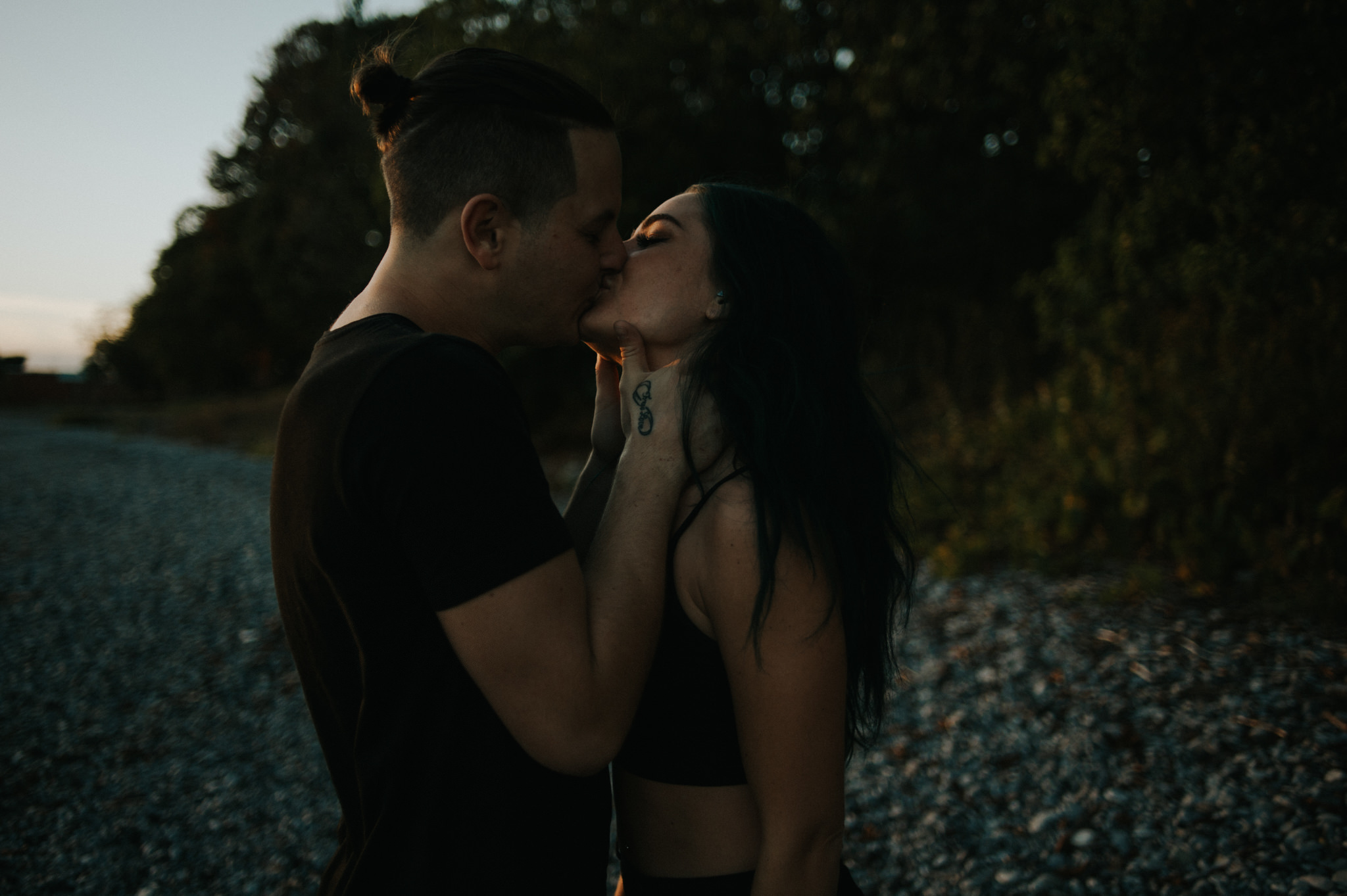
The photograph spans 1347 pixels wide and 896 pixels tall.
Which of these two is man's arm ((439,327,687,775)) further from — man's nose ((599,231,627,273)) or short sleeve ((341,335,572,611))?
man's nose ((599,231,627,273))

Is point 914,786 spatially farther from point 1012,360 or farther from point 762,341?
point 1012,360

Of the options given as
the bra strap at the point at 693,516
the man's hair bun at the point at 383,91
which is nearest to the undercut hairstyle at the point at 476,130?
the man's hair bun at the point at 383,91

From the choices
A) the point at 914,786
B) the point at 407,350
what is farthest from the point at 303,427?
the point at 914,786

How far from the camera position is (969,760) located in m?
4.12

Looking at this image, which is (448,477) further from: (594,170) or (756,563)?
(594,170)

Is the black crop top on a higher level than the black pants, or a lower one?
higher

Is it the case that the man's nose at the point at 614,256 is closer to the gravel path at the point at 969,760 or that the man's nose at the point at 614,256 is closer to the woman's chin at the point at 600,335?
the woman's chin at the point at 600,335

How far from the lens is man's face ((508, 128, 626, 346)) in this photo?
1644 millimetres

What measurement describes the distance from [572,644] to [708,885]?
0.77 meters

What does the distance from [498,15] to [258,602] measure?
38.7 ft

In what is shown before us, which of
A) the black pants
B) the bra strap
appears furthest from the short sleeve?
the black pants

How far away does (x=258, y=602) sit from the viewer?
7.89 m

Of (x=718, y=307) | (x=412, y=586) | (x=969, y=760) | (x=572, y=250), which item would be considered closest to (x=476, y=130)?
(x=572, y=250)

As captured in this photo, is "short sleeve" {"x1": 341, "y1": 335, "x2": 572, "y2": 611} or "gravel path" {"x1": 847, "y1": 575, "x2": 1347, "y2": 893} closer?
"short sleeve" {"x1": 341, "y1": 335, "x2": 572, "y2": 611}
